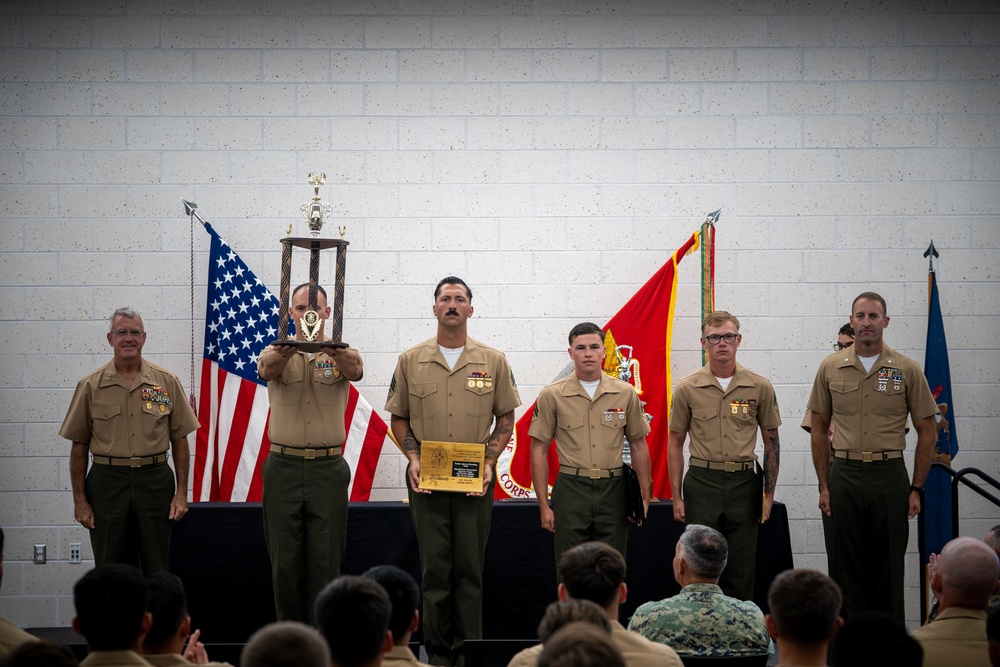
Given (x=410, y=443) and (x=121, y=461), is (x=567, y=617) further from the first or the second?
(x=121, y=461)

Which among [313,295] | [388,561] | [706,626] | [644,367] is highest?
[313,295]

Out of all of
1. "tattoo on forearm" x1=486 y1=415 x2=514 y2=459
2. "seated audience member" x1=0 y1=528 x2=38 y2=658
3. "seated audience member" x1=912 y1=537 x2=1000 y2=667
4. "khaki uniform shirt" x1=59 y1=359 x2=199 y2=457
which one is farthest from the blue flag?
"seated audience member" x1=0 y1=528 x2=38 y2=658

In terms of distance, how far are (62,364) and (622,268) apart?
11.5 feet

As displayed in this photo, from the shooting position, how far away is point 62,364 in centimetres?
615


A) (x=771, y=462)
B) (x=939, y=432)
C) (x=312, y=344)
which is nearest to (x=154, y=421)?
(x=312, y=344)

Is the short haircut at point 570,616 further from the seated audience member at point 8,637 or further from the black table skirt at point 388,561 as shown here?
the black table skirt at point 388,561

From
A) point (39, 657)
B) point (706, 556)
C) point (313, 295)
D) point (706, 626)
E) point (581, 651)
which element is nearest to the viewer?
point (581, 651)

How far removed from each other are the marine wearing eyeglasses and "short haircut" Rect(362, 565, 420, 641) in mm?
2632

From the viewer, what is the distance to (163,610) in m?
2.65

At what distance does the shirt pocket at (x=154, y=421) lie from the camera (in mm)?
5000

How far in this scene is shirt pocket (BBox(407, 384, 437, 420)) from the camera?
4.77 m

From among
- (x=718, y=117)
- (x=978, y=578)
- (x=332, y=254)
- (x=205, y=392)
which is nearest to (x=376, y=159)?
(x=332, y=254)

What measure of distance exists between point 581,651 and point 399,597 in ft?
3.13

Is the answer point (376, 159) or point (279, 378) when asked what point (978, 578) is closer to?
point (279, 378)
